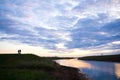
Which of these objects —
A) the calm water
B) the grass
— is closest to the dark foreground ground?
the grass

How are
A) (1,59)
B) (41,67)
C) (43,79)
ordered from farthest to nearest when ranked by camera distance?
(1,59), (41,67), (43,79)

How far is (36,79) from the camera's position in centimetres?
2823

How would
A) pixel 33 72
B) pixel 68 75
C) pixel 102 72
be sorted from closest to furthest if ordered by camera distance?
pixel 33 72
pixel 68 75
pixel 102 72

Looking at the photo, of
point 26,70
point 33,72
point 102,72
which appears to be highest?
point 26,70

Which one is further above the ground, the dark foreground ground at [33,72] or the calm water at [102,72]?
the dark foreground ground at [33,72]

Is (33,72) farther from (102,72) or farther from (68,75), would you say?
(102,72)

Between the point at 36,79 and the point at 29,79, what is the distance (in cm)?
124

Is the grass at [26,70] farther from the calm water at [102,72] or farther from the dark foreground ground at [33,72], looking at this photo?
the calm water at [102,72]

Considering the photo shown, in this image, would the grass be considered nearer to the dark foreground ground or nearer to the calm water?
the dark foreground ground

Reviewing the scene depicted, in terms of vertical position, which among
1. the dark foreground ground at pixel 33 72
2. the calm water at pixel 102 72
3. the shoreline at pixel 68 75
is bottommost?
the calm water at pixel 102 72

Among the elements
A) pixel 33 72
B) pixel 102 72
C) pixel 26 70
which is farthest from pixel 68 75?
pixel 102 72

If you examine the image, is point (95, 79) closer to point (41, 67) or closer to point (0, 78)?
point (41, 67)

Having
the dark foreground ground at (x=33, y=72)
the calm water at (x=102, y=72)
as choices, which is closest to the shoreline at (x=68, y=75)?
the dark foreground ground at (x=33, y=72)

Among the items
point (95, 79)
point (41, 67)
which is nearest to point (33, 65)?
point (41, 67)
